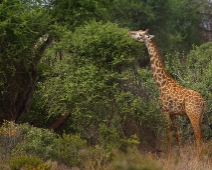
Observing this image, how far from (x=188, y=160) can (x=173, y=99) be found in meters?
1.50

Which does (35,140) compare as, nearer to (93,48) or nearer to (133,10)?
(93,48)

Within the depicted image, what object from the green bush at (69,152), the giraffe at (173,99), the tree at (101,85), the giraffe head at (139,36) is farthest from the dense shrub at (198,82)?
the green bush at (69,152)

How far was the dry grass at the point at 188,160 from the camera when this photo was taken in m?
11.0

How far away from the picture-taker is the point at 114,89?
12.0 m

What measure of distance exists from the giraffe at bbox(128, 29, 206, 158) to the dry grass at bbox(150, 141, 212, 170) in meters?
0.23

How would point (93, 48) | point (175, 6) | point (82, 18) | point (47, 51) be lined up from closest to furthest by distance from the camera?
point (93, 48)
point (47, 51)
point (82, 18)
point (175, 6)

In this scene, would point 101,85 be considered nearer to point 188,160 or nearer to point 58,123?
point 188,160

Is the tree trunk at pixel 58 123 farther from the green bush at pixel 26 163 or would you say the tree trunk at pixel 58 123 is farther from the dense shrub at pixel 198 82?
the green bush at pixel 26 163

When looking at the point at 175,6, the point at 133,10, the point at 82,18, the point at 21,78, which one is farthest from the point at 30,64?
the point at 175,6

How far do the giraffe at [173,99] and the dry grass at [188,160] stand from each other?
228mm

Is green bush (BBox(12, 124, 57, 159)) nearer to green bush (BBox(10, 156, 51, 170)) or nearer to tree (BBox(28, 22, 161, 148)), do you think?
tree (BBox(28, 22, 161, 148))

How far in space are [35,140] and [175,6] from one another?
2226 cm

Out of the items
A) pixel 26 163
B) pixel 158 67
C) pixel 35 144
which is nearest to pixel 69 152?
pixel 35 144

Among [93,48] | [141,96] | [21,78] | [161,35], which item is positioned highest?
[93,48]
